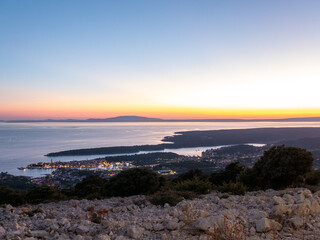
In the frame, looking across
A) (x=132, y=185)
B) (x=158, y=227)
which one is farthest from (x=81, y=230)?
(x=132, y=185)

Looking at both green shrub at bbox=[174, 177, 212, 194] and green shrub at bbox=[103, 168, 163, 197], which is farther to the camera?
green shrub at bbox=[103, 168, 163, 197]

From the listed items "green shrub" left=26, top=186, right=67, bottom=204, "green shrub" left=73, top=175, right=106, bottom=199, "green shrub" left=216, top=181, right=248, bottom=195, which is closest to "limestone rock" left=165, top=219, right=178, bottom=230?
"green shrub" left=216, top=181, right=248, bottom=195

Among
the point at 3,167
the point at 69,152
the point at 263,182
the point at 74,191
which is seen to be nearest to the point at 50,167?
the point at 3,167

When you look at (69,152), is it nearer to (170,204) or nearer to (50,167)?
(50,167)

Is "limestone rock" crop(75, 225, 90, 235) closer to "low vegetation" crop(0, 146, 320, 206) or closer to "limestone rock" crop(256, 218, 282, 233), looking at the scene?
"limestone rock" crop(256, 218, 282, 233)

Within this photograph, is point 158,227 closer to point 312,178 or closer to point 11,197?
point 11,197

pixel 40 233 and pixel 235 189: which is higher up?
pixel 40 233

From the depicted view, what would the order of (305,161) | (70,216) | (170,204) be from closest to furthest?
(70,216)
(170,204)
(305,161)

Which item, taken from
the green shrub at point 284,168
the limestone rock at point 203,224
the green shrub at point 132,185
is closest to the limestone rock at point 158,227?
the limestone rock at point 203,224
